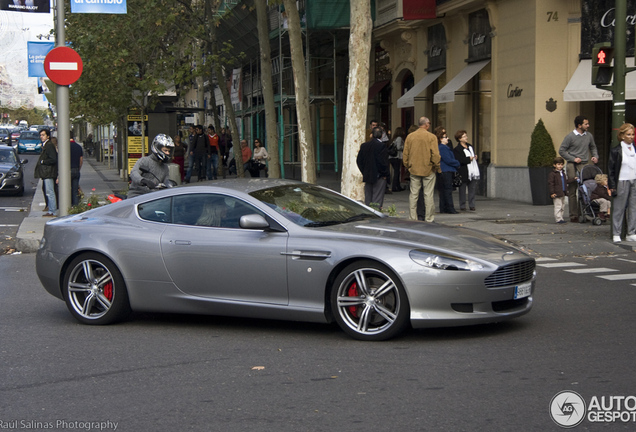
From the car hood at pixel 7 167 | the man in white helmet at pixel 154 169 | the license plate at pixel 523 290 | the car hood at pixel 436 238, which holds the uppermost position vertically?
the man in white helmet at pixel 154 169

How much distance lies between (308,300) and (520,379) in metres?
1.98

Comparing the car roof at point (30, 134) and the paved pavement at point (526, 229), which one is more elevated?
the car roof at point (30, 134)

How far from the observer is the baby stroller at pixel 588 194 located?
50.9 feet

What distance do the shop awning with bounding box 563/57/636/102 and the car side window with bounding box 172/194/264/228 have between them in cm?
1311

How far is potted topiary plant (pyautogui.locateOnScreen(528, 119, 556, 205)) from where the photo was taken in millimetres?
19609

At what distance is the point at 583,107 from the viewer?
795 inches

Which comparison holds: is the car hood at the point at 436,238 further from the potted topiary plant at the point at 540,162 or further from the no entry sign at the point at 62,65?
the potted topiary plant at the point at 540,162

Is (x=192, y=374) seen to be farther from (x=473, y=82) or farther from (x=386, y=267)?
(x=473, y=82)

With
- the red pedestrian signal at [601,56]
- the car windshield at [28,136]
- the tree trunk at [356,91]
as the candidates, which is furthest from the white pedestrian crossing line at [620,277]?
→ the car windshield at [28,136]

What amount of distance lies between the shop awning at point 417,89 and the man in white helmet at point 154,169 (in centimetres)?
1607

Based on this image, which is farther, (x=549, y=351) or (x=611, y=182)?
(x=611, y=182)

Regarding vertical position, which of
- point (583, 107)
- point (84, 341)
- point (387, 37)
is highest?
point (387, 37)

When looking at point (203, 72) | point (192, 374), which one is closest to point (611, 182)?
point (192, 374)

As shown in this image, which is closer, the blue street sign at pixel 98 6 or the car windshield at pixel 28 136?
the blue street sign at pixel 98 6
